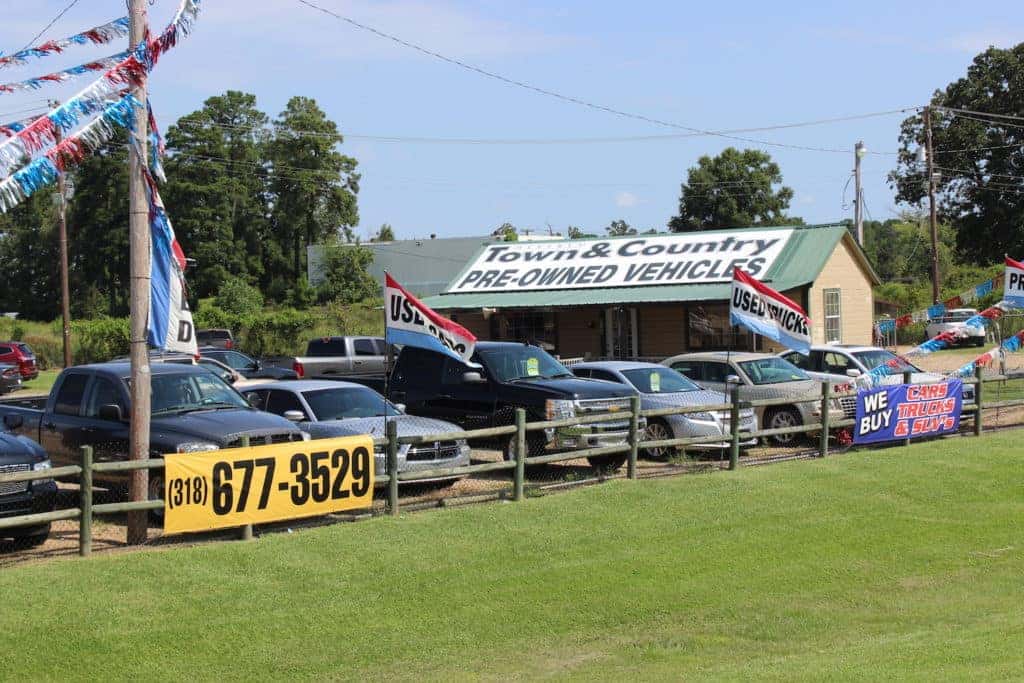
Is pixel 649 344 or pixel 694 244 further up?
pixel 694 244

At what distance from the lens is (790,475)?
1609 cm

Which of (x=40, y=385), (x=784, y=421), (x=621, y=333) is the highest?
(x=621, y=333)

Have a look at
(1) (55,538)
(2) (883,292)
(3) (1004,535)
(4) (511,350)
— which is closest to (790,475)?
(3) (1004,535)

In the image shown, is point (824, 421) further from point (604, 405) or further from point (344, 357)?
Answer: point (344, 357)

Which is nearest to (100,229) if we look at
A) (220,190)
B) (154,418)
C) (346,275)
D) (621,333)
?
(220,190)

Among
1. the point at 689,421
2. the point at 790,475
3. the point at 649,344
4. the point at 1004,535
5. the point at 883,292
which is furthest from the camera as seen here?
the point at 883,292

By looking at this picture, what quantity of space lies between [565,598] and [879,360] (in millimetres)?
13827

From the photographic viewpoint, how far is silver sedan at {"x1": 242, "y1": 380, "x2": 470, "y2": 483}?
14273 mm

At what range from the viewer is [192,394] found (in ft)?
46.9

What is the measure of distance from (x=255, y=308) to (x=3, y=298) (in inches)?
994

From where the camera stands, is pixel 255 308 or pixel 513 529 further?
pixel 255 308

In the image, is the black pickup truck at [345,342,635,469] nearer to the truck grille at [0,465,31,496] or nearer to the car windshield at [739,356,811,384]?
the car windshield at [739,356,811,384]

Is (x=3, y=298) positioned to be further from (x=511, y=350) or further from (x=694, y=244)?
(x=511, y=350)

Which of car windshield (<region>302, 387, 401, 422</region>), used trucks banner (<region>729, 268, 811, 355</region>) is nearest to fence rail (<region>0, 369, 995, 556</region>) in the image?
used trucks banner (<region>729, 268, 811, 355</region>)
